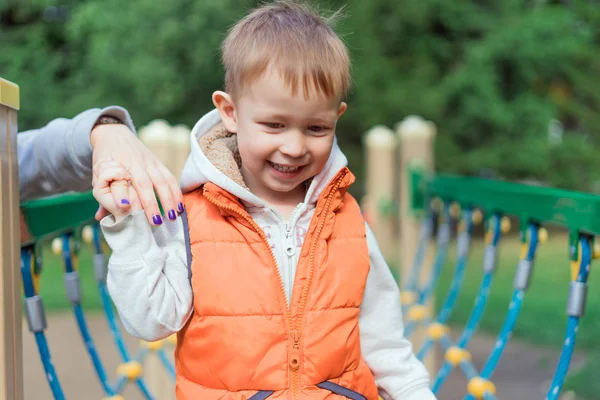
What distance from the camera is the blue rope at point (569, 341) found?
1.75 metres

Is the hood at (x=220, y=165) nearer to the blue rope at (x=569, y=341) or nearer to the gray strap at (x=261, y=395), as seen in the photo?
the gray strap at (x=261, y=395)

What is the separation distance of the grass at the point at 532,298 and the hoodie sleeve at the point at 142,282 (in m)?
3.31

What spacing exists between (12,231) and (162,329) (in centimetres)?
33

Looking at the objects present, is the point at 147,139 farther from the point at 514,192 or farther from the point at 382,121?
the point at 382,121

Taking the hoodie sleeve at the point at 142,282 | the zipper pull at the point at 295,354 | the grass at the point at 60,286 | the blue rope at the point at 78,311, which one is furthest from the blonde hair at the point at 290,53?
the grass at the point at 60,286

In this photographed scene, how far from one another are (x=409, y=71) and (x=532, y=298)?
5.30 metres

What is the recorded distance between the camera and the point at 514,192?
238 cm

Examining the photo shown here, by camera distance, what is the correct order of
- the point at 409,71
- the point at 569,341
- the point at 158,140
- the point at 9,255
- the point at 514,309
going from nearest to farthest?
the point at 9,255 < the point at 569,341 < the point at 514,309 < the point at 158,140 < the point at 409,71

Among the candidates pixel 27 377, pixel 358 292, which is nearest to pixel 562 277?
pixel 27 377

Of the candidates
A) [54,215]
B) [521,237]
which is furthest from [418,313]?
[54,215]

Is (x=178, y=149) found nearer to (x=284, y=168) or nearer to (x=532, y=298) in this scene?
(x=284, y=168)

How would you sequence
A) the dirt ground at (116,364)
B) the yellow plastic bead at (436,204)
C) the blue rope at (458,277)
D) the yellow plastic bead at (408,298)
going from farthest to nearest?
the dirt ground at (116,364) → the yellow plastic bead at (436,204) → the yellow plastic bead at (408,298) → the blue rope at (458,277)

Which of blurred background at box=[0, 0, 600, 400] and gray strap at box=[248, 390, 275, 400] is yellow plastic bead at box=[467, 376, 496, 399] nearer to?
gray strap at box=[248, 390, 275, 400]

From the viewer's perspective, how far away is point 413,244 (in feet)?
14.2
